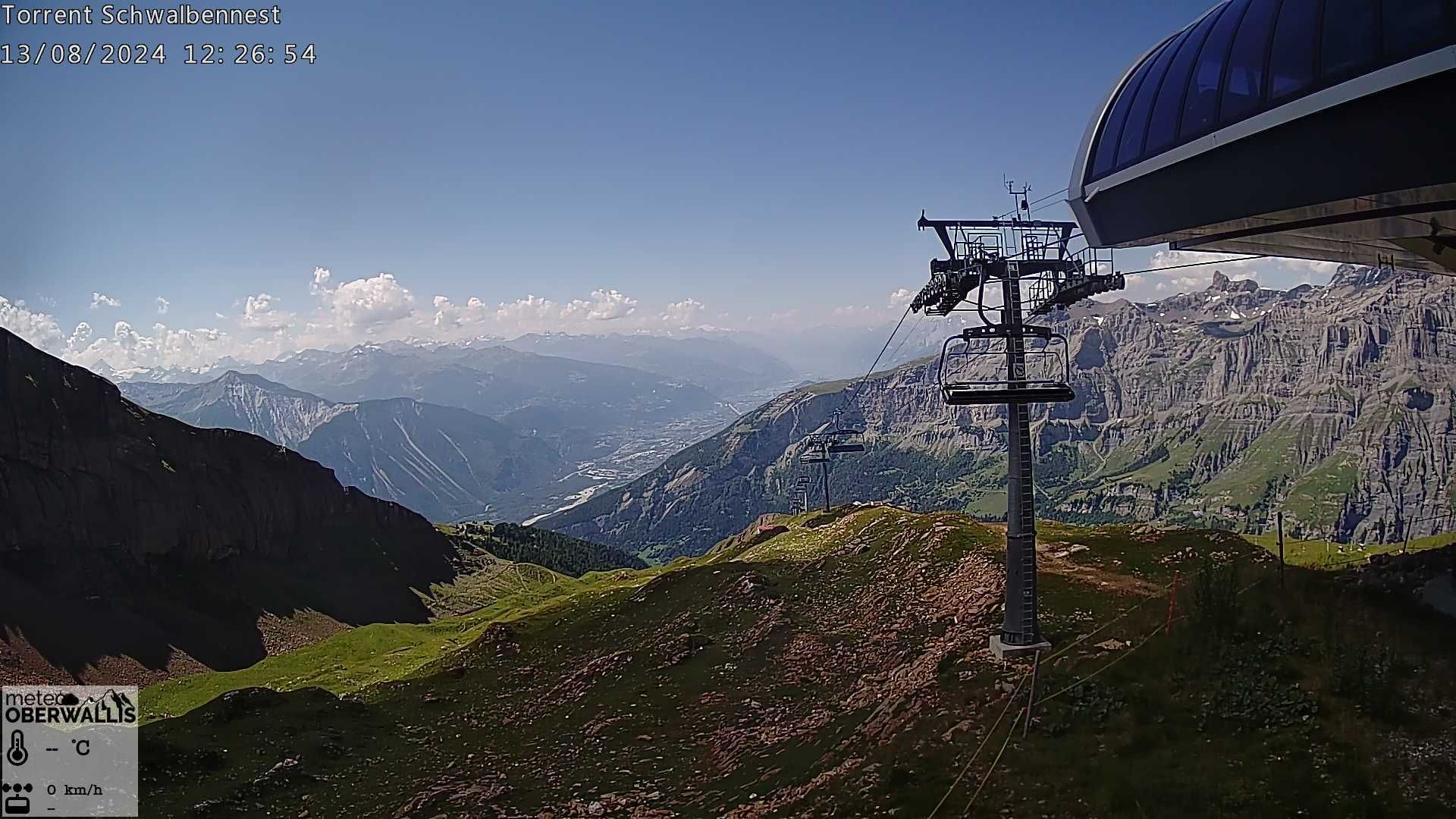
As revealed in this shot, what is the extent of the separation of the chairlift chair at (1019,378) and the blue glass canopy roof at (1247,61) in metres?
7.04

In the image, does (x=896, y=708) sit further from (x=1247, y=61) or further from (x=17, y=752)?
(x=17, y=752)

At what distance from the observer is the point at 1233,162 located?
1583cm

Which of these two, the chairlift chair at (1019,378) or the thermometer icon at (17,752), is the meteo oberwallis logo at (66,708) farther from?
the chairlift chair at (1019,378)

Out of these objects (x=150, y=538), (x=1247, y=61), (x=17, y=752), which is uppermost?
(x=1247, y=61)

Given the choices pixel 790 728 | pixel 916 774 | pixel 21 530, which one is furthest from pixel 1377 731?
pixel 21 530

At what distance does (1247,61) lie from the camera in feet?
51.4

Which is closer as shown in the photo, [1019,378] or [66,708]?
[1019,378]

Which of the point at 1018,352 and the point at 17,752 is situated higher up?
the point at 1018,352

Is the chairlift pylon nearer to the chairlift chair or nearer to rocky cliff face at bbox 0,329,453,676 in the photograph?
the chairlift chair

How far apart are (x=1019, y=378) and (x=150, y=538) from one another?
5040 inches

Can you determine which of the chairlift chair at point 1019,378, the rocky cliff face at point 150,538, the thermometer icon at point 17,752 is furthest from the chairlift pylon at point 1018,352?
the rocky cliff face at point 150,538

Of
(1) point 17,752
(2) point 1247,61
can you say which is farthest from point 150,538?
(2) point 1247,61

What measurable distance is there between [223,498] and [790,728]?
13051cm

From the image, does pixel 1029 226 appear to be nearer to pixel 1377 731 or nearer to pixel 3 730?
pixel 1377 731
